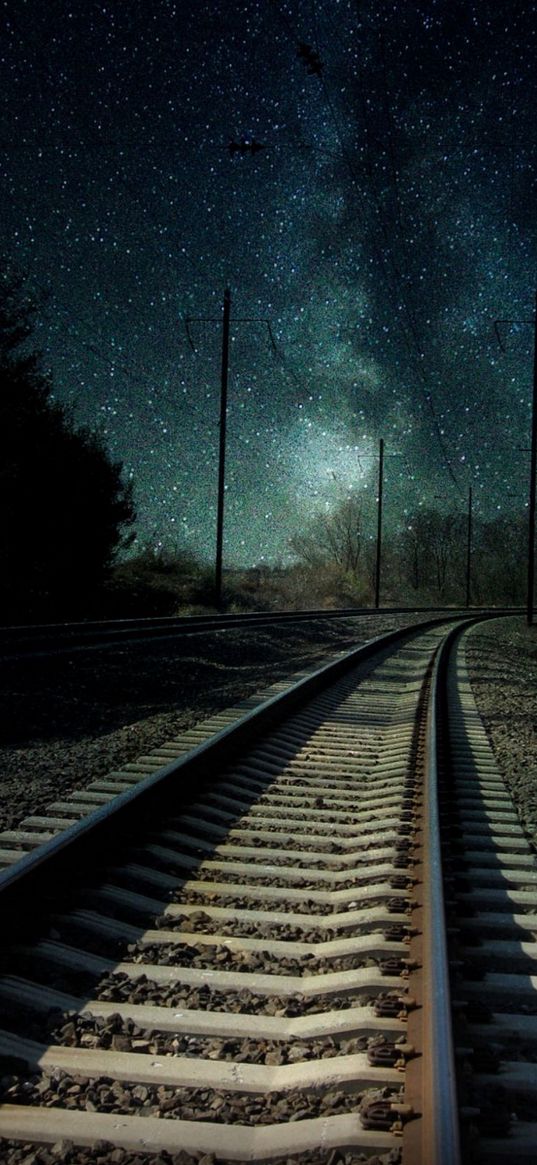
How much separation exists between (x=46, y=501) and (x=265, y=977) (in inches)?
961

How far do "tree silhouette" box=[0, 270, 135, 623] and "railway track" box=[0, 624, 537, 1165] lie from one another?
1941 centimetres

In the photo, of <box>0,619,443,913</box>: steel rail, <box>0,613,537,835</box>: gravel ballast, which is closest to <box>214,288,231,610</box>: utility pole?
<box>0,613,537,835</box>: gravel ballast

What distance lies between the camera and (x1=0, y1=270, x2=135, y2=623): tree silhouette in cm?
2470

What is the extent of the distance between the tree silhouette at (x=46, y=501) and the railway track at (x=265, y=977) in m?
19.4

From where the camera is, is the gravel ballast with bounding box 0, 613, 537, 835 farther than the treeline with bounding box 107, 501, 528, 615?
No

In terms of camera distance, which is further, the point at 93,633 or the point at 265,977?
the point at 93,633

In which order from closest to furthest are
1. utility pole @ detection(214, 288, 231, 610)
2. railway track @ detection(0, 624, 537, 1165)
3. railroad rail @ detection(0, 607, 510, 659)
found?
railway track @ detection(0, 624, 537, 1165) < railroad rail @ detection(0, 607, 510, 659) < utility pole @ detection(214, 288, 231, 610)

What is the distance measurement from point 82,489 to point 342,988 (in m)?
25.5

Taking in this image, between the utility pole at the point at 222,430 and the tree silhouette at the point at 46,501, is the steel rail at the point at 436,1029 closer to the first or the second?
the tree silhouette at the point at 46,501

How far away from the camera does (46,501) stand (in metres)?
26.5

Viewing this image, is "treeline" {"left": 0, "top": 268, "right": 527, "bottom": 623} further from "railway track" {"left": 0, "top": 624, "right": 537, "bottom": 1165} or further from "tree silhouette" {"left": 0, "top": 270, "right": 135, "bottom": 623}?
"railway track" {"left": 0, "top": 624, "right": 537, "bottom": 1165}

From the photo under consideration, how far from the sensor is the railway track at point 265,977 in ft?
7.04

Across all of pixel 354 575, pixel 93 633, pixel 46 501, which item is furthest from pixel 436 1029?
pixel 354 575

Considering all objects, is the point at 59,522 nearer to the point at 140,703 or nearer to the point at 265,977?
the point at 140,703
